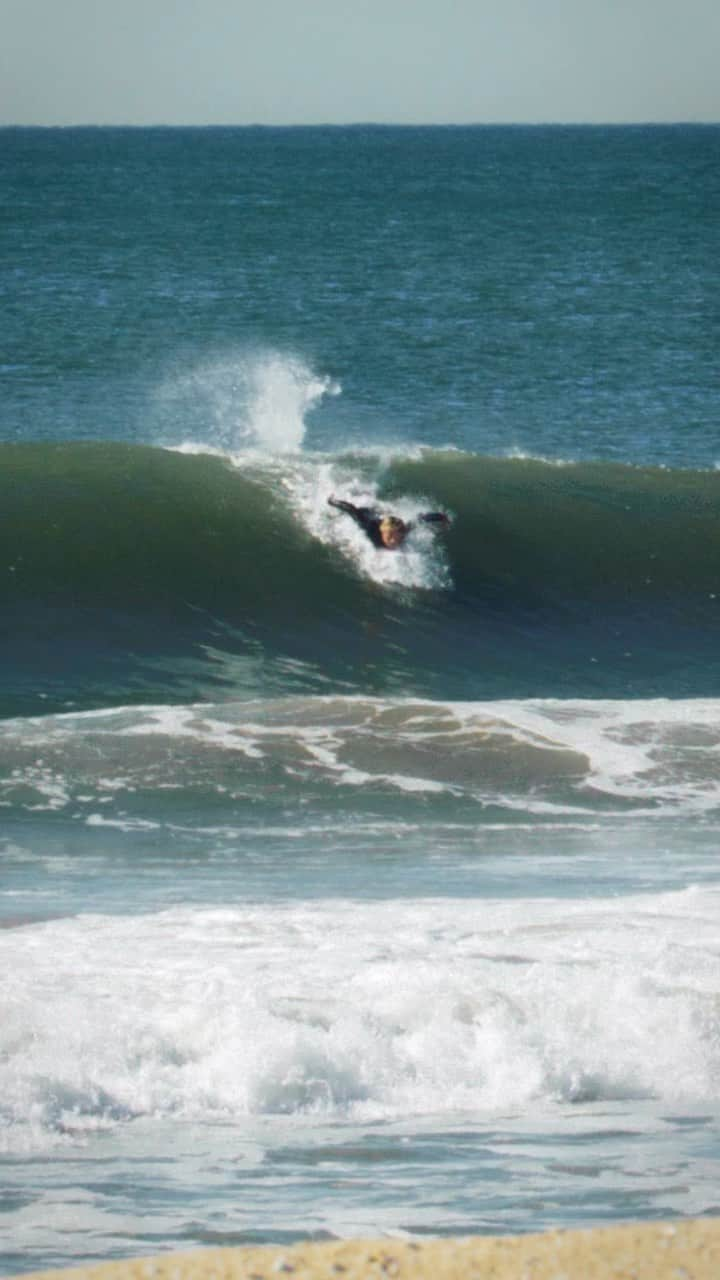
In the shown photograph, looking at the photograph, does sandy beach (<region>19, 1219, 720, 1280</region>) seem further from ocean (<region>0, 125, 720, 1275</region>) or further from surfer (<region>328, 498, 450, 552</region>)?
surfer (<region>328, 498, 450, 552</region>)

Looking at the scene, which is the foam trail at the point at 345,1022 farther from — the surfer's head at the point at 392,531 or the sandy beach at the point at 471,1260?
the surfer's head at the point at 392,531

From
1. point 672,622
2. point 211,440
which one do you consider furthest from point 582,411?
point 672,622

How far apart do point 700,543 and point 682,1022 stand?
13.4 metres

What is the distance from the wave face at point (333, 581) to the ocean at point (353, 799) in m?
0.06

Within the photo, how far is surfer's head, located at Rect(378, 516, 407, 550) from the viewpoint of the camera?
59.6 ft

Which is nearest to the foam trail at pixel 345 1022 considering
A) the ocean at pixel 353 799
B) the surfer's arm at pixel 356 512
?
the ocean at pixel 353 799

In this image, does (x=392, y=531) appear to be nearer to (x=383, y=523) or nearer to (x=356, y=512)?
(x=383, y=523)

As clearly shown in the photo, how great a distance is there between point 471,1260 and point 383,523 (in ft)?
45.6

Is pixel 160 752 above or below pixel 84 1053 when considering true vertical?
above

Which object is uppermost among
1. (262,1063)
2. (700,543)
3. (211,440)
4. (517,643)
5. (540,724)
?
(211,440)

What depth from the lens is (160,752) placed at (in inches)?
478

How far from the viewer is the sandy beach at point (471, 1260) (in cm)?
493

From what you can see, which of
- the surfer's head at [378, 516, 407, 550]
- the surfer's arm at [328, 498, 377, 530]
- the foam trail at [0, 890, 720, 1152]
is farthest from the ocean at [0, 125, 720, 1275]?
the surfer's head at [378, 516, 407, 550]

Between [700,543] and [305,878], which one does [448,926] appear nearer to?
[305,878]
